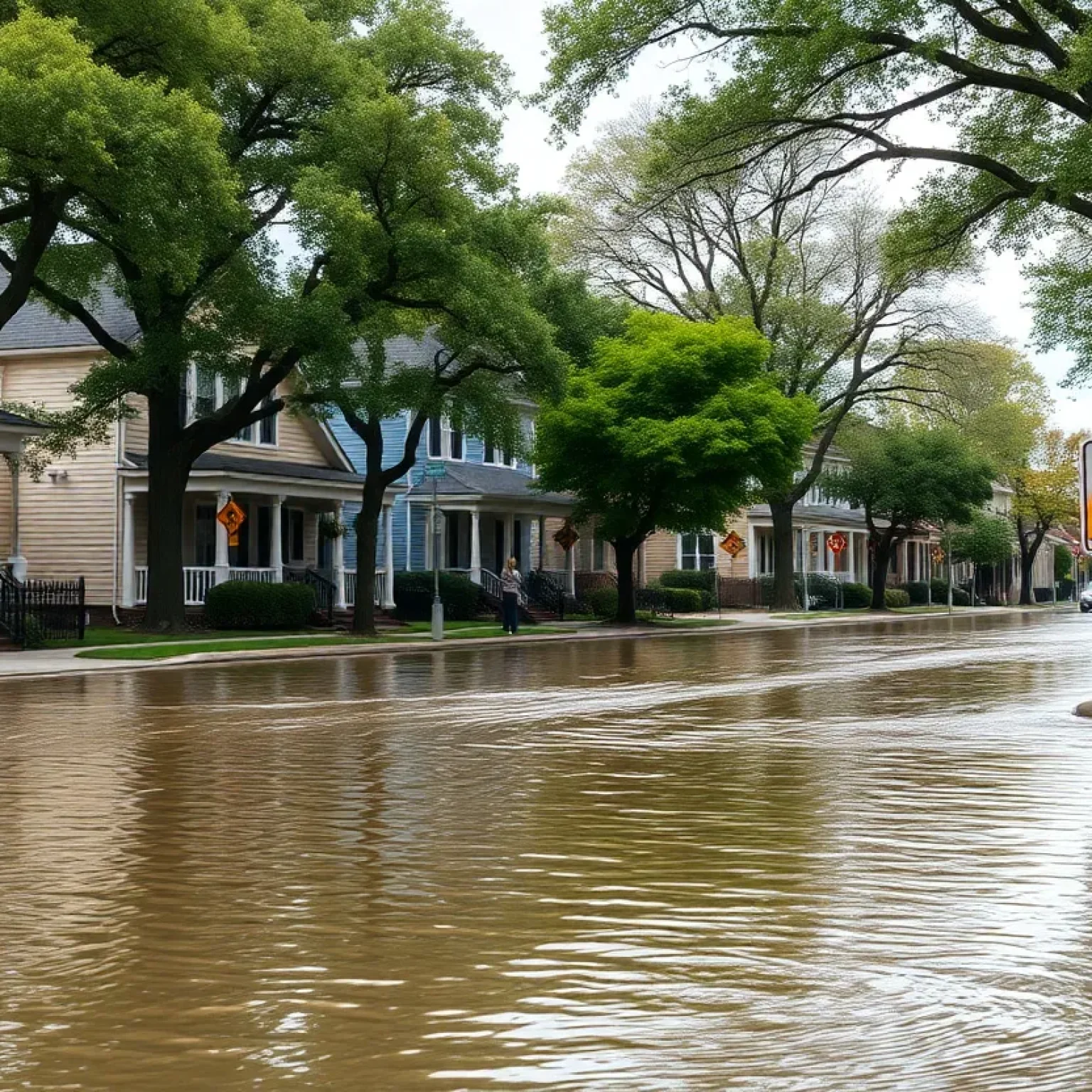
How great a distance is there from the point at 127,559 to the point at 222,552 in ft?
7.66

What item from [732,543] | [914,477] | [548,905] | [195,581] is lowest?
[548,905]

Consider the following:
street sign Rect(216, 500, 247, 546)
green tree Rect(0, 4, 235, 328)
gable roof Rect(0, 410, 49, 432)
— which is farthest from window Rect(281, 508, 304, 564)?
green tree Rect(0, 4, 235, 328)

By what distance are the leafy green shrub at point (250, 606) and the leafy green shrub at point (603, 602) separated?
16.9 meters

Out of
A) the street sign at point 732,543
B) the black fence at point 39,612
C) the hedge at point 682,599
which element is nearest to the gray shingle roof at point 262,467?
the black fence at point 39,612

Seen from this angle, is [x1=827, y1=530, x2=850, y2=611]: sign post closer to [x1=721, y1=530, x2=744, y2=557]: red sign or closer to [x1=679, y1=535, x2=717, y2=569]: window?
[x1=679, y1=535, x2=717, y2=569]: window

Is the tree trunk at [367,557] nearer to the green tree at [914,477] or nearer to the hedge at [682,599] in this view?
the hedge at [682,599]

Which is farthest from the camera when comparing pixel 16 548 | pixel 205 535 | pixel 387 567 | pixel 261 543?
pixel 387 567

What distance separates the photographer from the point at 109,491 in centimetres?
4234

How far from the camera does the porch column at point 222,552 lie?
42.0 m

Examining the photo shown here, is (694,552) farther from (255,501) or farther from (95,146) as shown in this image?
(95,146)

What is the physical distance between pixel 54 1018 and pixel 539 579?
4973cm

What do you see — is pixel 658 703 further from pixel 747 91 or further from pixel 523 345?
pixel 523 345

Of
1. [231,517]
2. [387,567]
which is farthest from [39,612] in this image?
[387,567]

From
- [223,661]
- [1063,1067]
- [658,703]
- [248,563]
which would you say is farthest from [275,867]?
[248,563]
